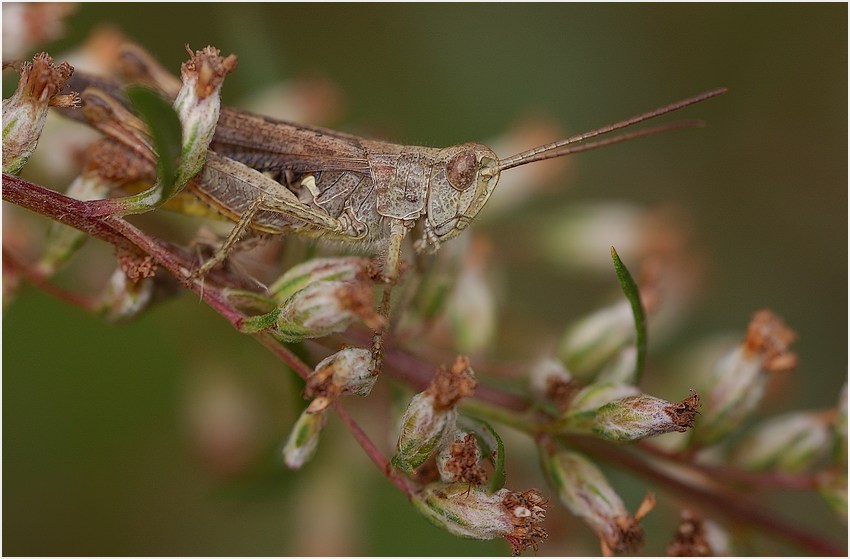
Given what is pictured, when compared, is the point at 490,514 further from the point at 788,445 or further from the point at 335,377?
the point at 788,445

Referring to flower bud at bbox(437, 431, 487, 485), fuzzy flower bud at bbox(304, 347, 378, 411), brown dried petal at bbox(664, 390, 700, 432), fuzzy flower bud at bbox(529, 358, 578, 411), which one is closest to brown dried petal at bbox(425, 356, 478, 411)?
flower bud at bbox(437, 431, 487, 485)

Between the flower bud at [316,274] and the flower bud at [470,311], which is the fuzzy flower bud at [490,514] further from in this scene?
the flower bud at [470,311]

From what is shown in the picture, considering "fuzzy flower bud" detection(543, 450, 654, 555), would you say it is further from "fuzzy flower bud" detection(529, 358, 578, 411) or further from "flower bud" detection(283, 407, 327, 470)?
"flower bud" detection(283, 407, 327, 470)

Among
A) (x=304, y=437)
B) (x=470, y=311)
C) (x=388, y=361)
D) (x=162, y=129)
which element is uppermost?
(x=162, y=129)

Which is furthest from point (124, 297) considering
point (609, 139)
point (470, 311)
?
point (609, 139)

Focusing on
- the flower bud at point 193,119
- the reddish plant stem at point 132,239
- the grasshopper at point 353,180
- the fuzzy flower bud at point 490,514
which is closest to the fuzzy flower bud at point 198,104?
the flower bud at point 193,119
